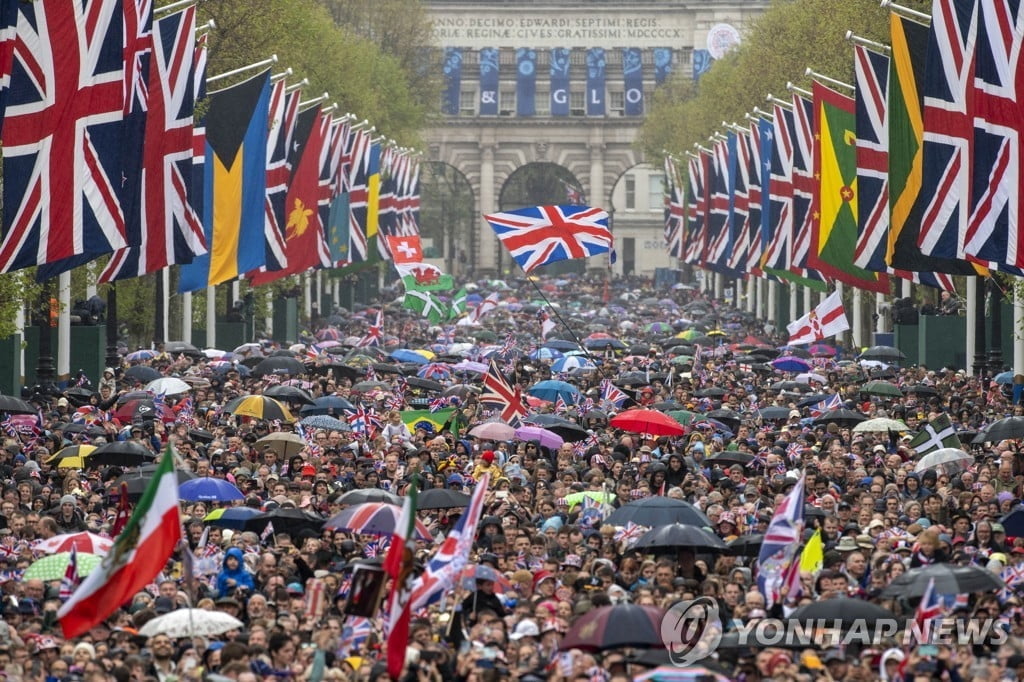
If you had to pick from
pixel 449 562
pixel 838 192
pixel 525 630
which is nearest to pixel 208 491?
pixel 449 562

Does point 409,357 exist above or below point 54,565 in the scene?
above

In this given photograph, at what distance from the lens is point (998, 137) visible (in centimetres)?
3091

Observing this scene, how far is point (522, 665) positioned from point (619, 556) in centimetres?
550

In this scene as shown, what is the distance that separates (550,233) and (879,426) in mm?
11408

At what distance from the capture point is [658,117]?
4766 inches

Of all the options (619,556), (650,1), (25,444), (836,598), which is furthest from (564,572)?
(650,1)

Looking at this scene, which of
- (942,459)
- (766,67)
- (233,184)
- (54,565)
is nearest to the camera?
(54,565)

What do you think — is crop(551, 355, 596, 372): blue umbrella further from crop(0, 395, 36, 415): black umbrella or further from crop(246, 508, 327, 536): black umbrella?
crop(246, 508, 327, 536): black umbrella

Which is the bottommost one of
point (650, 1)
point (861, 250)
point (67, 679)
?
point (67, 679)

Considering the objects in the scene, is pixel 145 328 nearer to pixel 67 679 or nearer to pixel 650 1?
pixel 67 679

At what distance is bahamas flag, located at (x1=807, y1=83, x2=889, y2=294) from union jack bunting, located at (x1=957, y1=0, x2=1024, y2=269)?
15125 millimetres

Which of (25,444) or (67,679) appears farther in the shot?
(25,444)

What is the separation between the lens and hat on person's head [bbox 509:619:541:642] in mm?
18297

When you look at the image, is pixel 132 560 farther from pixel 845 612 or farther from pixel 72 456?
pixel 72 456
